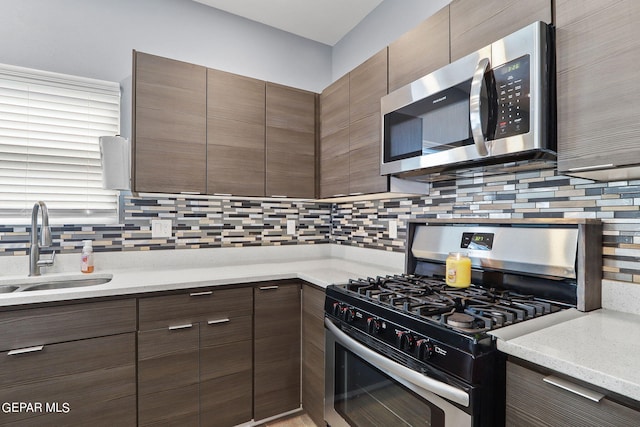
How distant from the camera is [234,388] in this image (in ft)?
6.19

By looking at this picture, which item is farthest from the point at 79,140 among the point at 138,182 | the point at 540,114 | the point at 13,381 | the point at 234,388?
the point at 540,114

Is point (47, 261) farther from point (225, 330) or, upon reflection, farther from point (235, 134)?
point (235, 134)

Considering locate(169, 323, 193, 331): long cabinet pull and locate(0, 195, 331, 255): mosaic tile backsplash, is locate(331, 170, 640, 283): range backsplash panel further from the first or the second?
locate(169, 323, 193, 331): long cabinet pull

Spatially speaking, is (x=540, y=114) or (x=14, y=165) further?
(x=14, y=165)

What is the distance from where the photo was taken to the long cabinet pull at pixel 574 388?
2.37 ft

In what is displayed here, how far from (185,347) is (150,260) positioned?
729 mm

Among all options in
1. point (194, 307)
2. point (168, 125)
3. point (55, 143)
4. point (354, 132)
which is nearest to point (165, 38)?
point (168, 125)

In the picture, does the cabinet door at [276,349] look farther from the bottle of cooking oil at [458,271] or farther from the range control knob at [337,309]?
the bottle of cooking oil at [458,271]

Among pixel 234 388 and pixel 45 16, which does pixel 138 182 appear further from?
pixel 234 388

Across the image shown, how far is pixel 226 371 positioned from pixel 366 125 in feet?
5.48

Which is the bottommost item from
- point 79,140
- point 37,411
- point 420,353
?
point 37,411

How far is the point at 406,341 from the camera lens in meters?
1.12

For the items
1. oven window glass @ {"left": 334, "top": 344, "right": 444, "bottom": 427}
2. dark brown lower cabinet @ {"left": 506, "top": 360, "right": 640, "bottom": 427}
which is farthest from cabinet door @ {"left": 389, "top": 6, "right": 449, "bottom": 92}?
oven window glass @ {"left": 334, "top": 344, "right": 444, "bottom": 427}

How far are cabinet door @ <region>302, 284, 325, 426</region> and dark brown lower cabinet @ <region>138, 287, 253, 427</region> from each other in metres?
0.33
